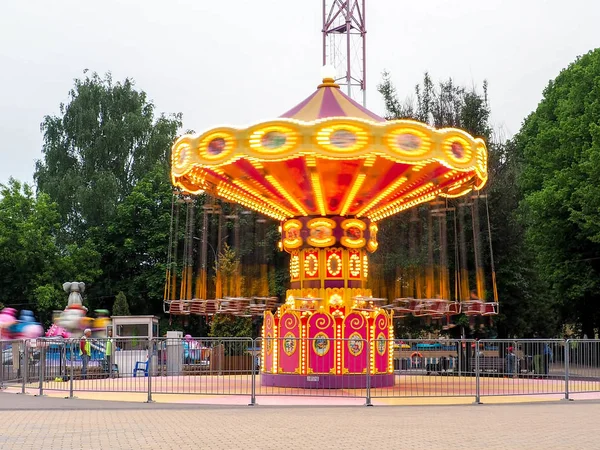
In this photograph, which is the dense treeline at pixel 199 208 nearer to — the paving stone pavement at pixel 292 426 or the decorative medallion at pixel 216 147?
the decorative medallion at pixel 216 147

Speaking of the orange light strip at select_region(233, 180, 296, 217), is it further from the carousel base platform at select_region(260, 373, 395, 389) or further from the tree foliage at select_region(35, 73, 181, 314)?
the tree foliage at select_region(35, 73, 181, 314)

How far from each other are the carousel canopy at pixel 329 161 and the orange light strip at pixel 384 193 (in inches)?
0.9

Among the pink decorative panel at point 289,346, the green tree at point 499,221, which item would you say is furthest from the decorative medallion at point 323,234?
the green tree at point 499,221

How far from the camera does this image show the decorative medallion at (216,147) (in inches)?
750

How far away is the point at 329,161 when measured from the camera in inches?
758

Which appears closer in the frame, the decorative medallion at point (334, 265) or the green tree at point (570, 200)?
the decorative medallion at point (334, 265)

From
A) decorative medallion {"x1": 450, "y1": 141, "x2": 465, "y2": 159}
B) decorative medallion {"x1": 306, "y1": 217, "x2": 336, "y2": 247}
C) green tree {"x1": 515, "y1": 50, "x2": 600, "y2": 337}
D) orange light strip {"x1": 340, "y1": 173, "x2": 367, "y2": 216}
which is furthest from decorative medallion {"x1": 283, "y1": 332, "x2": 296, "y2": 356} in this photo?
green tree {"x1": 515, "y1": 50, "x2": 600, "y2": 337}

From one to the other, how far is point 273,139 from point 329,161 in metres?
1.40

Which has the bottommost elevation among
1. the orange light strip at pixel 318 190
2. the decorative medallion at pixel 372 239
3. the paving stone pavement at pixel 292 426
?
the paving stone pavement at pixel 292 426

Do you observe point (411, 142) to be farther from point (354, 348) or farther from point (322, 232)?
point (354, 348)

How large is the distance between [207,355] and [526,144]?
93.5 feet

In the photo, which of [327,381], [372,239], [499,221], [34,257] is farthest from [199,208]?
[327,381]

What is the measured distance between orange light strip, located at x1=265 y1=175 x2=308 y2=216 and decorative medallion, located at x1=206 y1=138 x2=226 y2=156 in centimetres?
154

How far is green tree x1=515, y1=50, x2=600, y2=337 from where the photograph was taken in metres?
37.6
